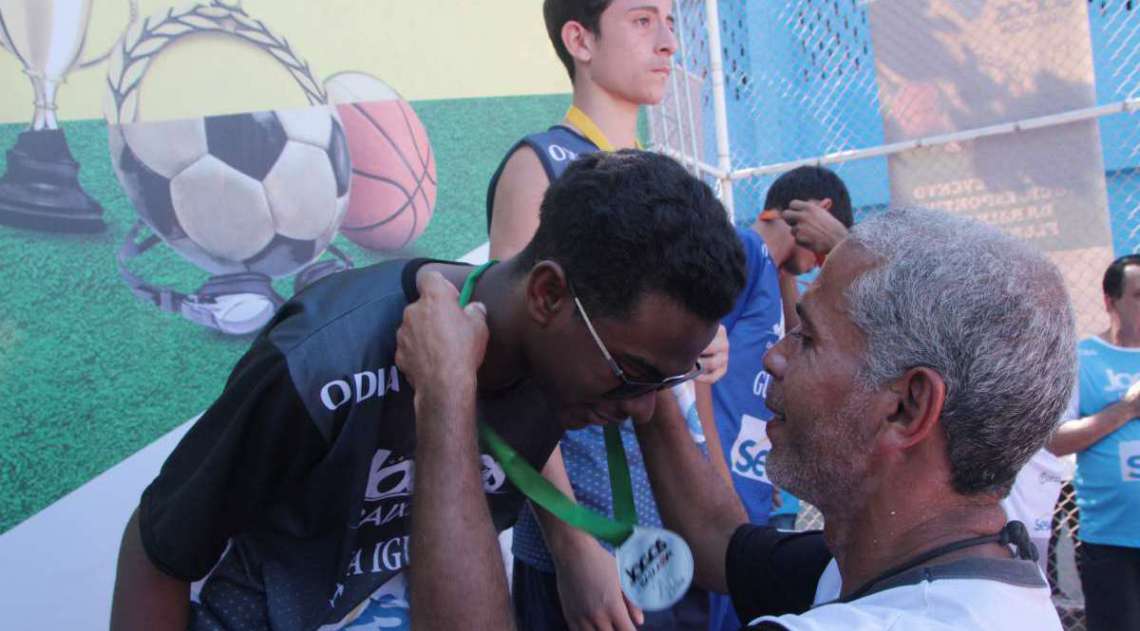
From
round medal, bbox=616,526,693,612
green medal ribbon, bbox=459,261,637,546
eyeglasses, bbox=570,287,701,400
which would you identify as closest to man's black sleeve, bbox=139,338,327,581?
green medal ribbon, bbox=459,261,637,546

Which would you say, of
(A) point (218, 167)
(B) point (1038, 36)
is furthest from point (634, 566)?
(B) point (1038, 36)

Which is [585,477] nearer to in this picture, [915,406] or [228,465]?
[228,465]

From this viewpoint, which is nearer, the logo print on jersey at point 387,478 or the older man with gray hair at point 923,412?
the older man with gray hair at point 923,412

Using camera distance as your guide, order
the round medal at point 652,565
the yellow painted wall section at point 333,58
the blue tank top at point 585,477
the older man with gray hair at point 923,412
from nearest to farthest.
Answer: the older man with gray hair at point 923,412, the round medal at point 652,565, the blue tank top at point 585,477, the yellow painted wall section at point 333,58

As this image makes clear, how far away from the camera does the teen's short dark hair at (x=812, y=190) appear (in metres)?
4.36

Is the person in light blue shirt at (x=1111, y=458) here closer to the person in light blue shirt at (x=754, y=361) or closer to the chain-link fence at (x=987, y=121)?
the chain-link fence at (x=987, y=121)

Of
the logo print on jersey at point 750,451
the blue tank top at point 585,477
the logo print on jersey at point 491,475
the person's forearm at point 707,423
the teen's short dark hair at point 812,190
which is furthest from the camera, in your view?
the teen's short dark hair at point 812,190

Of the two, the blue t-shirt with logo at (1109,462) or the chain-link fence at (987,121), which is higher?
the chain-link fence at (987,121)

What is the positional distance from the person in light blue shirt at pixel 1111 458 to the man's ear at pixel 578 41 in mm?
2966

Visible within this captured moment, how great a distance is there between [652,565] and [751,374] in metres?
1.54

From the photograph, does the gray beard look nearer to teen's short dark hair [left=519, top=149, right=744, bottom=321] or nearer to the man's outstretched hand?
teen's short dark hair [left=519, top=149, right=744, bottom=321]

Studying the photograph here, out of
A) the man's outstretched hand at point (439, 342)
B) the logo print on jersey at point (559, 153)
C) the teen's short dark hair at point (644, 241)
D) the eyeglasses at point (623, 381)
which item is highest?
the logo print on jersey at point (559, 153)

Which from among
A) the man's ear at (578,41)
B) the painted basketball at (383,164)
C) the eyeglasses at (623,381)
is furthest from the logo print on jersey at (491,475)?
the painted basketball at (383,164)

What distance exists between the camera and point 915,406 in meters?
1.53
